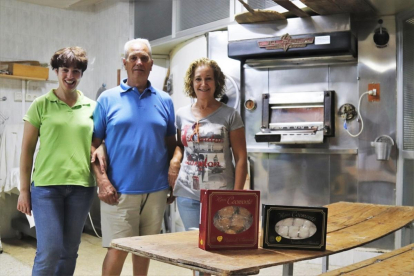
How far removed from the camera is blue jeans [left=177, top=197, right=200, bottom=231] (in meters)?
2.21

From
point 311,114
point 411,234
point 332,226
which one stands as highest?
point 311,114

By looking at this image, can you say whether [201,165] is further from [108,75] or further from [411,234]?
[108,75]

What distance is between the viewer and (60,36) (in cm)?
530

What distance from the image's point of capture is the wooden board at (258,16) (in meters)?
3.74

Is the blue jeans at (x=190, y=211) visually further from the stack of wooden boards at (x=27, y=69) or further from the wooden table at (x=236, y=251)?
the stack of wooden boards at (x=27, y=69)

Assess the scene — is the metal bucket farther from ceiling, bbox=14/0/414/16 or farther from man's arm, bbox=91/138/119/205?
man's arm, bbox=91/138/119/205

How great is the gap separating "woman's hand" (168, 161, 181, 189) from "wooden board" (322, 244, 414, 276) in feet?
3.36

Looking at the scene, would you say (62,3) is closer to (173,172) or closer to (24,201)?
(24,201)

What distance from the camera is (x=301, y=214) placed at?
1.52 m

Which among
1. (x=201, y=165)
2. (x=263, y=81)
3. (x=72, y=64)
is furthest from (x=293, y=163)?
(x=72, y=64)

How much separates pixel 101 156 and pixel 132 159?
0.49 feet

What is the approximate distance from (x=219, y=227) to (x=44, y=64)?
13.9 ft

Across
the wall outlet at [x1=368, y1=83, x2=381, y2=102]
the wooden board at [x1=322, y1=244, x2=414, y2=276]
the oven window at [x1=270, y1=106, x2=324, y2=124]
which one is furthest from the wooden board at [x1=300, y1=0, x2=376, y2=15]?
the wooden board at [x1=322, y1=244, x2=414, y2=276]

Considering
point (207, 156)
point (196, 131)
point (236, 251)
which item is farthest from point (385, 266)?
point (196, 131)
